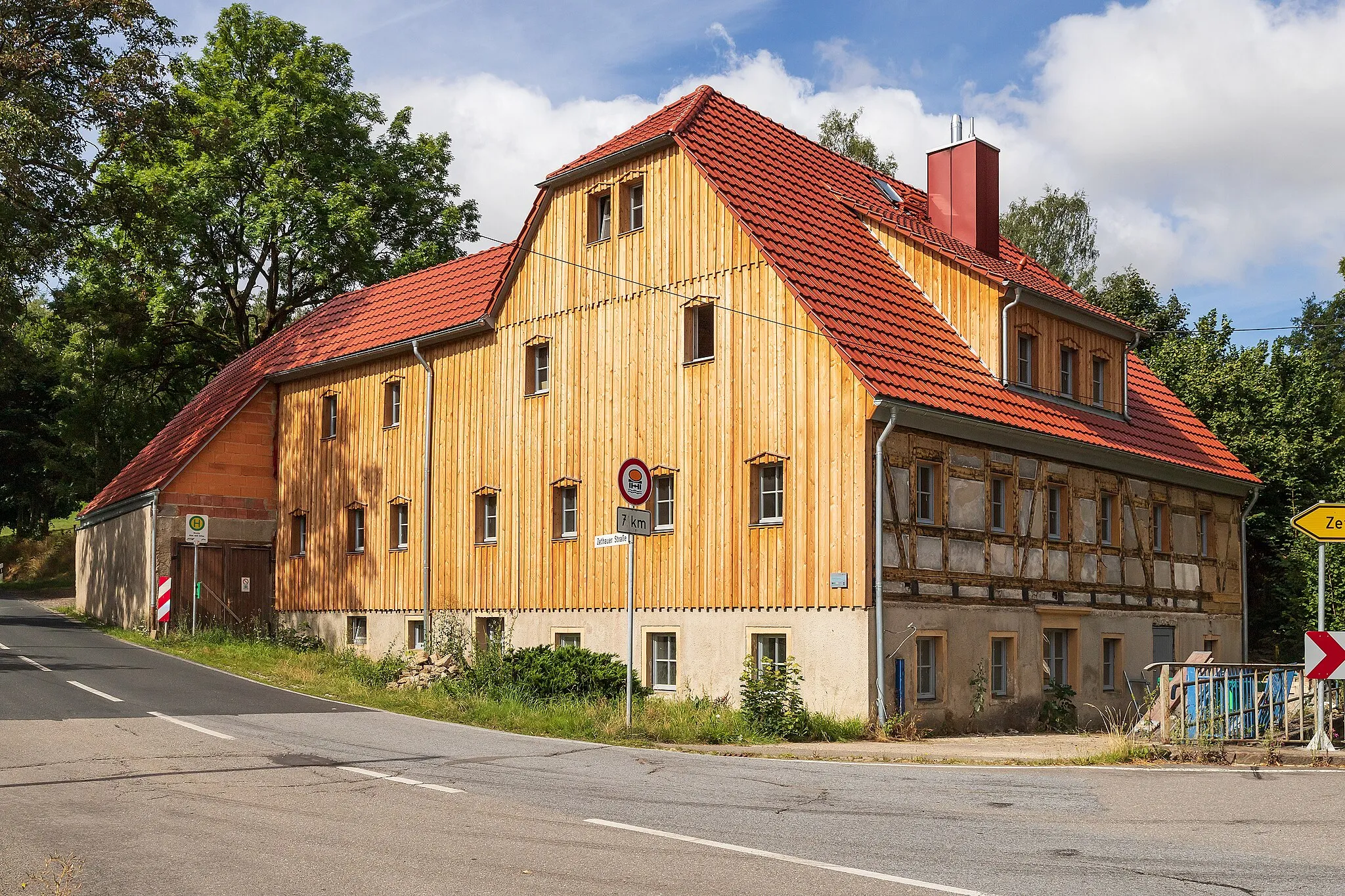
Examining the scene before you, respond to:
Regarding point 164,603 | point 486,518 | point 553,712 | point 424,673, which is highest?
point 486,518

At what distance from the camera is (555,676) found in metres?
19.3

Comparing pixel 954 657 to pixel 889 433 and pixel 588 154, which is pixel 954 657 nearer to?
pixel 889 433

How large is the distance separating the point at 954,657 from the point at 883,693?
2.14 meters

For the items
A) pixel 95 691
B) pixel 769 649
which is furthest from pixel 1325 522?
pixel 95 691

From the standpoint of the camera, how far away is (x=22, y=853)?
8.32 metres

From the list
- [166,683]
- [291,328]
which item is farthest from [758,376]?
[291,328]

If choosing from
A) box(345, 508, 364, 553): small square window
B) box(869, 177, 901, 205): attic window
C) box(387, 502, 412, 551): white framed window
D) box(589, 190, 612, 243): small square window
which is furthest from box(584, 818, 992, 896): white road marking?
box(345, 508, 364, 553): small square window

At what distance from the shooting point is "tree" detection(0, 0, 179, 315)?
29578mm

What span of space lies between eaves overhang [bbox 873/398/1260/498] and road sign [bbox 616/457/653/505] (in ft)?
13.4

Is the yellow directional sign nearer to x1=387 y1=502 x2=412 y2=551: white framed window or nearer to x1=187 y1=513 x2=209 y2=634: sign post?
x1=387 y1=502 x2=412 y2=551: white framed window

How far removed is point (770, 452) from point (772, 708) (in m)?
4.52

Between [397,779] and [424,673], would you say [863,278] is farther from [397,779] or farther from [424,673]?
[397,779]

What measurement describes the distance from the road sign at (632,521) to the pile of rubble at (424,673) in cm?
633

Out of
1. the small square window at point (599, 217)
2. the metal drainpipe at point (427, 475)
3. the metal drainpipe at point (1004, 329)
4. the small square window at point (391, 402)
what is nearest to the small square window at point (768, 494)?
the metal drainpipe at point (1004, 329)
